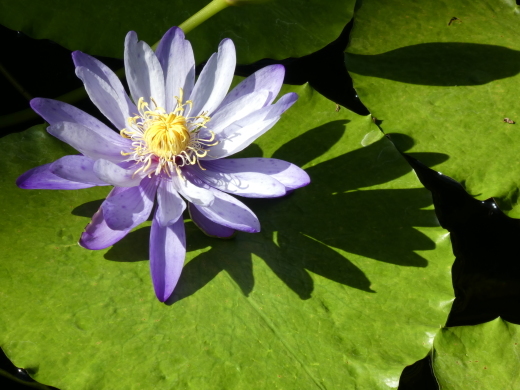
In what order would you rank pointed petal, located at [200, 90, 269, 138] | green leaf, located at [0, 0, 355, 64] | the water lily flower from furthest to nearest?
1. green leaf, located at [0, 0, 355, 64]
2. pointed petal, located at [200, 90, 269, 138]
3. the water lily flower

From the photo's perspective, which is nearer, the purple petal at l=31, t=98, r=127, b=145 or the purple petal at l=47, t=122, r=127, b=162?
the purple petal at l=47, t=122, r=127, b=162

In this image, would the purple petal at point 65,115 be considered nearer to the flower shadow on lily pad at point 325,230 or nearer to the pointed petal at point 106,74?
the pointed petal at point 106,74

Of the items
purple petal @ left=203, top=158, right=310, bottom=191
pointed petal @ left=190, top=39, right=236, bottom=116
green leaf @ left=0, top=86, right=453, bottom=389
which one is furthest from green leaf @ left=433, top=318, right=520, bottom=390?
pointed petal @ left=190, top=39, right=236, bottom=116

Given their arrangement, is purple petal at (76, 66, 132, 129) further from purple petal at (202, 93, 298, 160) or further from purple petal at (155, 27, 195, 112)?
purple petal at (202, 93, 298, 160)

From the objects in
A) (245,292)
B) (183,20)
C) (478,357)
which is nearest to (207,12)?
(183,20)

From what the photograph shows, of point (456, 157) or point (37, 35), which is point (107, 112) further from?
point (456, 157)

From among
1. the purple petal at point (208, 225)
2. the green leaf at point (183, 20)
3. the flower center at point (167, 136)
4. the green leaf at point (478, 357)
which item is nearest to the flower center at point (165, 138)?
the flower center at point (167, 136)

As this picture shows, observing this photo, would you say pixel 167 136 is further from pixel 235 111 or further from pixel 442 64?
pixel 442 64
